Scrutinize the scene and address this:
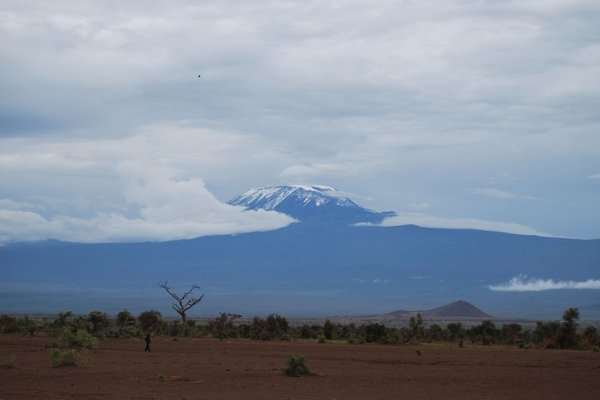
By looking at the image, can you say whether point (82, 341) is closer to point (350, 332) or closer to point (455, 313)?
point (350, 332)

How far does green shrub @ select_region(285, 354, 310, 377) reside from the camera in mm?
34188

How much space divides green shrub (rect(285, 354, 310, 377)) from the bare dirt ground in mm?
502

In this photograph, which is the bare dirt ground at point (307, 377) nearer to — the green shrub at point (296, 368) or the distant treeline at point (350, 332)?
the green shrub at point (296, 368)

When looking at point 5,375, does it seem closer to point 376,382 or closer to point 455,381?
point 376,382

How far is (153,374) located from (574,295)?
6946 inches

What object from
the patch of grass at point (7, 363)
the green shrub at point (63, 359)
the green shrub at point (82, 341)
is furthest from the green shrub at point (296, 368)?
the green shrub at point (82, 341)

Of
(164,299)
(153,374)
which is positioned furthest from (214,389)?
(164,299)

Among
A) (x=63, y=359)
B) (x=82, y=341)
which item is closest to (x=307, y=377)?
(x=63, y=359)

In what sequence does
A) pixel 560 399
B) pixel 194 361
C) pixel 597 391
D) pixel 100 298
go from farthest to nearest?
pixel 100 298 < pixel 194 361 < pixel 597 391 < pixel 560 399

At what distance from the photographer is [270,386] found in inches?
1209

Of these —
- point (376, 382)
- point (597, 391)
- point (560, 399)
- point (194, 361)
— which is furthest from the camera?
point (194, 361)

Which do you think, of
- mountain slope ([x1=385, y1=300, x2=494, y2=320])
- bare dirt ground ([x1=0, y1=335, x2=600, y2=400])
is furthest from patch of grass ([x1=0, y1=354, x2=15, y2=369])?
mountain slope ([x1=385, y1=300, x2=494, y2=320])

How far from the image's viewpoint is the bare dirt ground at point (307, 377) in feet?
94.4

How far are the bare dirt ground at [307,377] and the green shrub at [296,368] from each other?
0.50 metres
